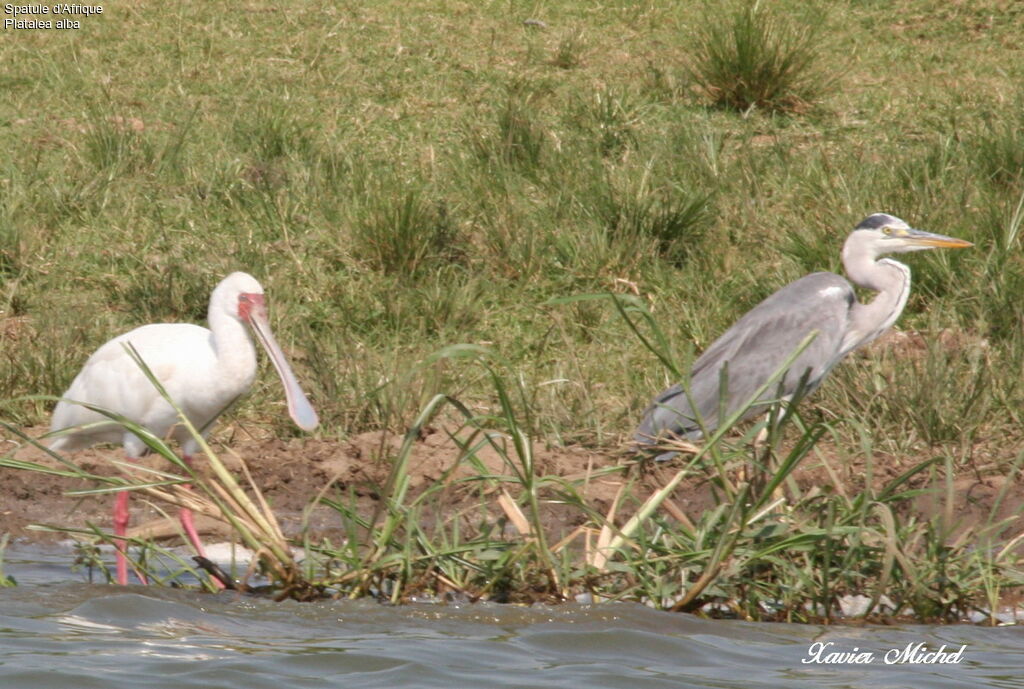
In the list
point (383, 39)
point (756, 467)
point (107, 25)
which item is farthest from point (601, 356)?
point (107, 25)

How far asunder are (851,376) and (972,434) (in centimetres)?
56

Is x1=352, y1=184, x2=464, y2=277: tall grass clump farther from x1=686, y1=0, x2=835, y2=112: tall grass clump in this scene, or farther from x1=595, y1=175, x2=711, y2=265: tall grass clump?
x1=686, y1=0, x2=835, y2=112: tall grass clump

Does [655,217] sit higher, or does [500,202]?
[500,202]

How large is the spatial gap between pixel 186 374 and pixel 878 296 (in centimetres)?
300

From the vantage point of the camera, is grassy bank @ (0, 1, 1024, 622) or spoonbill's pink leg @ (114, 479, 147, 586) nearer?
spoonbill's pink leg @ (114, 479, 147, 586)

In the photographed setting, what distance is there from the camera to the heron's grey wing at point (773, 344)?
6.26m

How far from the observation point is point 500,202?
26.0 feet

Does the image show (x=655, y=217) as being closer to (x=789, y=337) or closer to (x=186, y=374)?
(x=789, y=337)

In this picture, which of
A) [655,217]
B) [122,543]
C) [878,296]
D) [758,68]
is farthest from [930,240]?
[122,543]

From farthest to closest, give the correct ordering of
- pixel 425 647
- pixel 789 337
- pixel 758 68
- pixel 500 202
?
1. pixel 758 68
2. pixel 500 202
3. pixel 789 337
4. pixel 425 647
